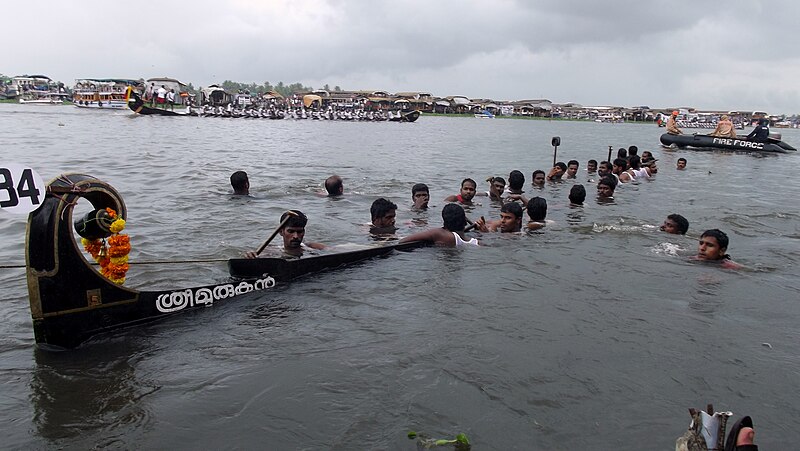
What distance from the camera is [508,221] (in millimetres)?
10023

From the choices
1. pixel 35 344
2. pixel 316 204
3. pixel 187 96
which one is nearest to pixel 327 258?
pixel 35 344

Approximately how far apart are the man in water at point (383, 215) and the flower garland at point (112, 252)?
5045 mm

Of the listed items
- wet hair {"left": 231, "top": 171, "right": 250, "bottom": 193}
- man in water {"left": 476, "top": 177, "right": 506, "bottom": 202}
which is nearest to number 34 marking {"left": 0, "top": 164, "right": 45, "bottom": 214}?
wet hair {"left": 231, "top": 171, "right": 250, "bottom": 193}

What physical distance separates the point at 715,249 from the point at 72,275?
29.0ft

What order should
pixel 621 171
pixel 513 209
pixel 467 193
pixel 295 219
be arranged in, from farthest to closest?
1. pixel 621 171
2. pixel 467 193
3. pixel 513 209
4. pixel 295 219

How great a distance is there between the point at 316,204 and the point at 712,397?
9.92m

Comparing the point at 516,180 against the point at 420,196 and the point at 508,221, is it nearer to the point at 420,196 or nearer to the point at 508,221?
the point at 420,196

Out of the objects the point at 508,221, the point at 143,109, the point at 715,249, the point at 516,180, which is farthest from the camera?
the point at 143,109

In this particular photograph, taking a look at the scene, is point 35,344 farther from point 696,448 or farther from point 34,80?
point 34,80

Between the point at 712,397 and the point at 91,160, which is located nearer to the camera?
the point at 712,397

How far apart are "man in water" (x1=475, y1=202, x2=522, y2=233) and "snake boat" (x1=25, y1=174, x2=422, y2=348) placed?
5845 millimetres

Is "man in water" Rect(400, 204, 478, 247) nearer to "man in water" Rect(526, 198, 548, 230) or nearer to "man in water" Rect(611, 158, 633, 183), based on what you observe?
"man in water" Rect(526, 198, 548, 230)

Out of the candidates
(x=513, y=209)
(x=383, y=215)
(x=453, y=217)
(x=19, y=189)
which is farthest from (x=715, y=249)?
(x=19, y=189)

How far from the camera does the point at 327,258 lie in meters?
7.46
